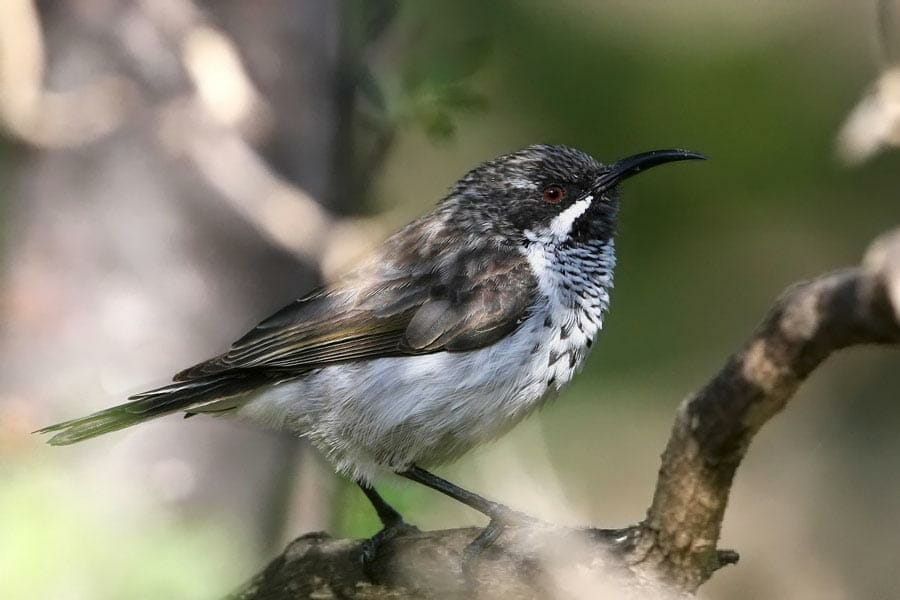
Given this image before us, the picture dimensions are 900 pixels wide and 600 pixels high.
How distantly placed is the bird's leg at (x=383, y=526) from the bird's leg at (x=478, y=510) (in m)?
0.15

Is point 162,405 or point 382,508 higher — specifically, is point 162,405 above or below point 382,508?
above

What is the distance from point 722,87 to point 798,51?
2.06 ft

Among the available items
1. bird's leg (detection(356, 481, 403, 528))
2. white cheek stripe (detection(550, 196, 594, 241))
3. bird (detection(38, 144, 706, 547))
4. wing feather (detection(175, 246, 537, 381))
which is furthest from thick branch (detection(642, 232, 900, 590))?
white cheek stripe (detection(550, 196, 594, 241))

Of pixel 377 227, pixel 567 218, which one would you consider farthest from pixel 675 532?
pixel 377 227

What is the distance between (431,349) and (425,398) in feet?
0.77

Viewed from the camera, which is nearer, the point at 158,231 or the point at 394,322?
the point at 394,322

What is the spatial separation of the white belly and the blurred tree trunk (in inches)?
46.8

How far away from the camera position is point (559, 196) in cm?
519

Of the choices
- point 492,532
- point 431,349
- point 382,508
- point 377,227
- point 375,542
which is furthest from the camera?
point 377,227

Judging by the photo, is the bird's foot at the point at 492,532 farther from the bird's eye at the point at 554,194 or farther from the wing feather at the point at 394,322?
the bird's eye at the point at 554,194

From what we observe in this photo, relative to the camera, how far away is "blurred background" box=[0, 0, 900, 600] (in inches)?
206

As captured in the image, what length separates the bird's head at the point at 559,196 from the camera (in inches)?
202

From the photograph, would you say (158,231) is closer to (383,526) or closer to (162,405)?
(162,405)

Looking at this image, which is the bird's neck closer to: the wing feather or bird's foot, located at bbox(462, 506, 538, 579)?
the wing feather
